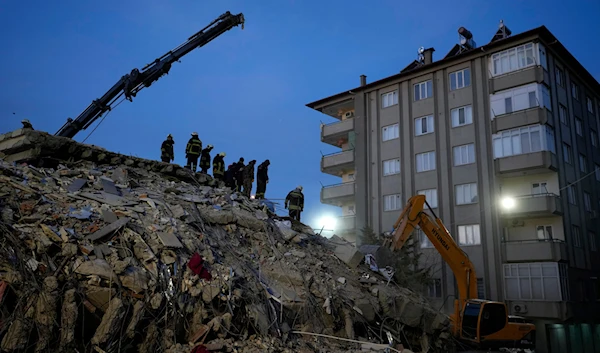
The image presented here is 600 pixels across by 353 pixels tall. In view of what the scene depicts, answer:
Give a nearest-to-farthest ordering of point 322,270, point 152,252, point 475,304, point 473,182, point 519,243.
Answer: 1. point 152,252
2. point 322,270
3. point 475,304
4. point 519,243
5. point 473,182

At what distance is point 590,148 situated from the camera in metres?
28.0

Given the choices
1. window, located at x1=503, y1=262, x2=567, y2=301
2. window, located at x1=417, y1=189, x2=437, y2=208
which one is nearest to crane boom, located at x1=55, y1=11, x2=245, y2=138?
window, located at x1=417, y1=189, x2=437, y2=208

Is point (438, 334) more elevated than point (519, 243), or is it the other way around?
point (519, 243)

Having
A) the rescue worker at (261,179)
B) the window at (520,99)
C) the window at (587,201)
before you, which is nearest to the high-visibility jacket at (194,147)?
the rescue worker at (261,179)

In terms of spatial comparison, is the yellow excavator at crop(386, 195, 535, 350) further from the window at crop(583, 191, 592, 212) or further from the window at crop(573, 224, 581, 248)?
the window at crop(583, 191, 592, 212)

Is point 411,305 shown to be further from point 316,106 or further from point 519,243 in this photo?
point 316,106

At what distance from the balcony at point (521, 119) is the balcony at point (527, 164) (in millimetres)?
1590

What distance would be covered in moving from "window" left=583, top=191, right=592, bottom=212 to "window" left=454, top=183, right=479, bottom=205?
6416 millimetres

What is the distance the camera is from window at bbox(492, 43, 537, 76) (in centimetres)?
2402

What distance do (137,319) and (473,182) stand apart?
21435 mm

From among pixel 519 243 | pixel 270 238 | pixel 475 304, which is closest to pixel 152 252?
pixel 270 238

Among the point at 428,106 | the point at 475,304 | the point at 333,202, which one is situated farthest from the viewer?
the point at 333,202

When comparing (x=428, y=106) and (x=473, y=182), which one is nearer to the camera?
(x=473, y=182)

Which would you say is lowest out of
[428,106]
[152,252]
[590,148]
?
[152,252]
